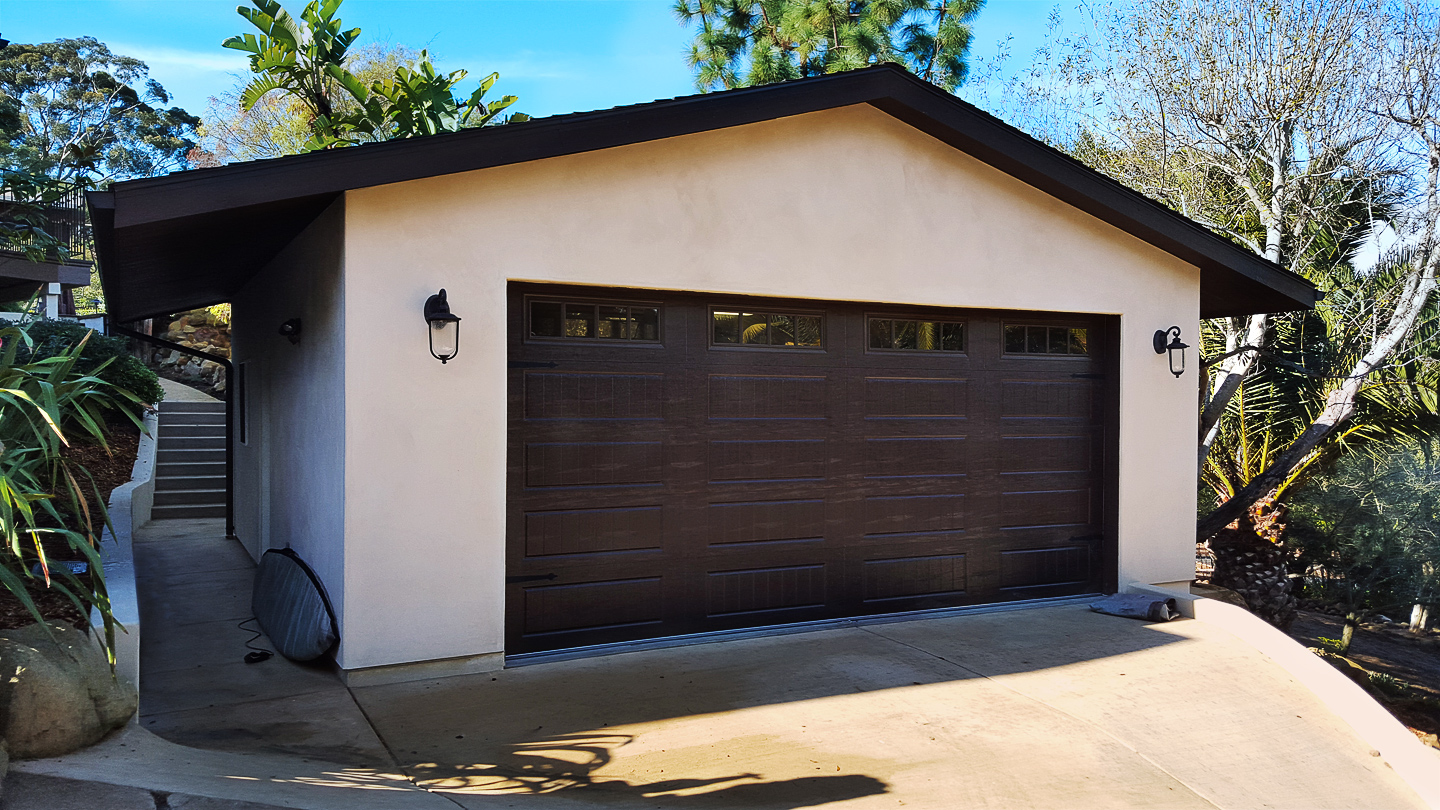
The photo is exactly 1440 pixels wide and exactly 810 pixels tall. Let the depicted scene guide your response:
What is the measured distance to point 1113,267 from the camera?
7.72m

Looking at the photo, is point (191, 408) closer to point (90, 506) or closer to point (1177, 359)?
point (90, 506)

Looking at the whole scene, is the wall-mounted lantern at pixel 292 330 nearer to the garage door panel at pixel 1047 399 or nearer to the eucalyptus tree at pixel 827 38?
the garage door panel at pixel 1047 399

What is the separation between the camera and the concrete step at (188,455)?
14.0 m

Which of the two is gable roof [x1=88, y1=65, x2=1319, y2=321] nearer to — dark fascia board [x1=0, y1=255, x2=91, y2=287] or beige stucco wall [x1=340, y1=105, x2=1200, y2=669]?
beige stucco wall [x1=340, y1=105, x2=1200, y2=669]

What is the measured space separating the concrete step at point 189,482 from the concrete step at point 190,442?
104cm

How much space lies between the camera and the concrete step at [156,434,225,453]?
569 inches

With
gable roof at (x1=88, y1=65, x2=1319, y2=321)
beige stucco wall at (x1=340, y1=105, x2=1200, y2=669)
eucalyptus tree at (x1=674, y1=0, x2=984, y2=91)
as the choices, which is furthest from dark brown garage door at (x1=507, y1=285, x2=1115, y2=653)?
eucalyptus tree at (x1=674, y1=0, x2=984, y2=91)

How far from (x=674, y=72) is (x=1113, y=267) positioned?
1672 centimetres

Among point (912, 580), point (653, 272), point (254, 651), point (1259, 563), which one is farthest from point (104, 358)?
point (1259, 563)

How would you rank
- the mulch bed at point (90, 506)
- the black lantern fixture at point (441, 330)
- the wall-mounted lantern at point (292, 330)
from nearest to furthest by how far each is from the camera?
the mulch bed at point (90, 506)
the black lantern fixture at point (441, 330)
the wall-mounted lantern at point (292, 330)

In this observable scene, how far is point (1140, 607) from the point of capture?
7.32 metres

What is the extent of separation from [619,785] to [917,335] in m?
4.32

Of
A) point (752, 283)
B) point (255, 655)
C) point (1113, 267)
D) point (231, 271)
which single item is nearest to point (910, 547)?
point (752, 283)

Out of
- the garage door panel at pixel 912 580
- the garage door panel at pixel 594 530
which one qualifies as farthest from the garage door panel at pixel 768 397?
the garage door panel at pixel 912 580
